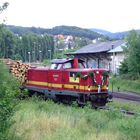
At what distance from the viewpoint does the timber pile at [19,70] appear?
92.0 ft

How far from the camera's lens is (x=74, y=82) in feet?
76.0

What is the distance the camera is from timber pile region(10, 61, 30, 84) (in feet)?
92.0

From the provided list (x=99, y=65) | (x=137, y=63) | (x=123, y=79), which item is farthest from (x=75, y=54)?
(x=137, y=63)

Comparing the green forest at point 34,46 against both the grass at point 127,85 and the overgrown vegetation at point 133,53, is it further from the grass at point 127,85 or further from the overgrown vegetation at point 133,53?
the overgrown vegetation at point 133,53

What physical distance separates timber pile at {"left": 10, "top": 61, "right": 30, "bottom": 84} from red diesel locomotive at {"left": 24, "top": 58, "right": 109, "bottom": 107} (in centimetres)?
210

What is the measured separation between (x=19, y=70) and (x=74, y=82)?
678 centimetres

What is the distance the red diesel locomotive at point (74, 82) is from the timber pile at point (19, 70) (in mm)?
2098

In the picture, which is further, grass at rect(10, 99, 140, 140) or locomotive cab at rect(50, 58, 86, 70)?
locomotive cab at rect(50, 58, 86, 70)

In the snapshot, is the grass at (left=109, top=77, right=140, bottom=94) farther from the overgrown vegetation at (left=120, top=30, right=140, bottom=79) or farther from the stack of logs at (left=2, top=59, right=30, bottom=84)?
the stack of logs at (left=2, top=59, right=30, bottom=84)

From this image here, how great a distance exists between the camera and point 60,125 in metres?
12.8

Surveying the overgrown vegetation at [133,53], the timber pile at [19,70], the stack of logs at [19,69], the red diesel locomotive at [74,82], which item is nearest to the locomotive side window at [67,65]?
the red diesel locomotive at [74,82]

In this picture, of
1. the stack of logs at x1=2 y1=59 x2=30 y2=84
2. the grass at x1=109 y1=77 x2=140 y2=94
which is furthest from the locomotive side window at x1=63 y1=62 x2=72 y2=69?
the grass at x1=109 y1=77 x2=140 y2=94

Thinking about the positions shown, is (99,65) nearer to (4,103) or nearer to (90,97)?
(90,97)

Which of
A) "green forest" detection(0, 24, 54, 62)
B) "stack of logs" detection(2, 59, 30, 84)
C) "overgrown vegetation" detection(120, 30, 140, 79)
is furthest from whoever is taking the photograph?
"green forest" detection(0, 24, 54, 62)
